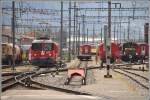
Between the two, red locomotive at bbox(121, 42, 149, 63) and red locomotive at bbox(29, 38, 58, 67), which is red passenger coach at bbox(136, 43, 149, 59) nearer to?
red locomotive at bbox(121, 42, 149, 63)

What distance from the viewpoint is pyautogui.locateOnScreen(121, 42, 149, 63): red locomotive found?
5833cm

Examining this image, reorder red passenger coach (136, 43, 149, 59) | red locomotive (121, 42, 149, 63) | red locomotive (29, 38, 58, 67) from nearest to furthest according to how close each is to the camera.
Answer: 1. red locomotive (29, 38, 58, 67)
2. red locomotive (121, 42, 149, 63)
3. red passenger coach (136, 43, 149, 59)

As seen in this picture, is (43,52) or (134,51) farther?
(134,51)

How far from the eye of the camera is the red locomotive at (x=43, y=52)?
1779 inches

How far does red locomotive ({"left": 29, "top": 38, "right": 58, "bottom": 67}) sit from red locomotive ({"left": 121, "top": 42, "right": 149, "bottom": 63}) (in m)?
15.5

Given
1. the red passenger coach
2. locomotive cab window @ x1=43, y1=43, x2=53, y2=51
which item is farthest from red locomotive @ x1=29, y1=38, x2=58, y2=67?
the red passenger coach

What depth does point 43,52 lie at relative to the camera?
45.3 meters

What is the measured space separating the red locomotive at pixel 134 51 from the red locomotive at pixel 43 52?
50.7 ft

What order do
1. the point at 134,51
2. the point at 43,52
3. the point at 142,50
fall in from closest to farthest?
1. the point at 43,52
2. the point at 134,51
3. the point at 142,50

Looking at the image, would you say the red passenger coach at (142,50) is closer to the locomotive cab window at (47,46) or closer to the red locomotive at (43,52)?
the red locomotive at (43,52)

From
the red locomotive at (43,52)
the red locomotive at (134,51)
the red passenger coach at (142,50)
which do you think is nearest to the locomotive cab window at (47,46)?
the red locomotive at (43,52)

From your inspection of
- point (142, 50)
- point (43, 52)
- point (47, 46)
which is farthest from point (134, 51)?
point (43, 52)

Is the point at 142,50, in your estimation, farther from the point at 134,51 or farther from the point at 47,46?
the point at 47,46

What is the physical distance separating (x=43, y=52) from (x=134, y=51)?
671 inches
